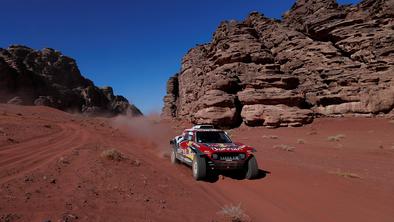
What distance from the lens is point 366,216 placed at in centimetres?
582

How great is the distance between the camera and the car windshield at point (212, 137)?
10.9m

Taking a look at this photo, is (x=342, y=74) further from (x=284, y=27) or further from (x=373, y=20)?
(x=284, y=27)

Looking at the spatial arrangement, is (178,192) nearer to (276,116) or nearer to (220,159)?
(220,159)

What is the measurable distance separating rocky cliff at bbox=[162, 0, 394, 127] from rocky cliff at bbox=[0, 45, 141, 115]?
195 feet

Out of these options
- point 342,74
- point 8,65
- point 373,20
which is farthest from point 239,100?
point 8,65

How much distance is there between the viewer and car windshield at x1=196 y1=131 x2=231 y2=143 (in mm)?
10914

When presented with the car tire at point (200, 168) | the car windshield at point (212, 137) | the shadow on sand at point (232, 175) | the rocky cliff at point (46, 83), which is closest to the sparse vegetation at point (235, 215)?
the car tire at point (200, 168)

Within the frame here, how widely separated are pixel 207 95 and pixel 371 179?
23.6 m

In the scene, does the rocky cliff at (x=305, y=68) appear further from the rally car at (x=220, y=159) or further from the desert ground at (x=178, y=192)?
the rally car at (x=220, y=159)

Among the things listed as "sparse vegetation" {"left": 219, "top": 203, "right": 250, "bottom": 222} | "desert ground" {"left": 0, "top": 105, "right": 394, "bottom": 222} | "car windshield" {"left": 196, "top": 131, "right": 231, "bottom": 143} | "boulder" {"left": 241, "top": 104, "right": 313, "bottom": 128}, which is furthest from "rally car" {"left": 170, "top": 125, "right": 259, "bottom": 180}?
"boulder" {"left": 241, "top": 104, "right": 313, "bottom": 128}

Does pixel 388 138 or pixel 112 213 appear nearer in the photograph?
pixel 112 213

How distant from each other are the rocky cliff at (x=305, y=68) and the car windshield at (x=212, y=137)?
16973 millimetres

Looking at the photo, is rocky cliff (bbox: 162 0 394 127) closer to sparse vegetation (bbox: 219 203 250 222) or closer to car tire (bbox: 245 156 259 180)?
car tire (bbox: 245 156 259 180)

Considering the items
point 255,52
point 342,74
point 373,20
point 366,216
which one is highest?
point 373,20
